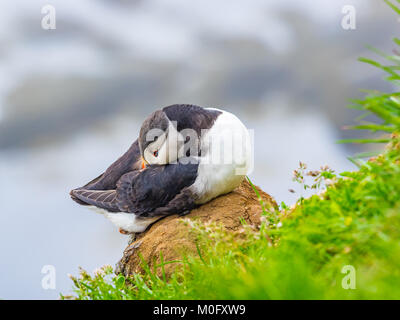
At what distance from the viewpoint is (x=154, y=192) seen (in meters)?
5.24

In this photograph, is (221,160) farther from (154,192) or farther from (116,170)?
(116,170)

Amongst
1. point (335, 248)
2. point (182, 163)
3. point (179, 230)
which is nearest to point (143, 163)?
point (182, 163)

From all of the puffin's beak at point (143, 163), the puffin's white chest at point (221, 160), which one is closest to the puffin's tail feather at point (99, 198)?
the puffin's beak at point (143, 163)

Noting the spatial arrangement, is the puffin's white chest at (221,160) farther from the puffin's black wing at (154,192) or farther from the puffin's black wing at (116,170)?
the puffin's black wing at (116,170)

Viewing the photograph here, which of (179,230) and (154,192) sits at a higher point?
(154,192)

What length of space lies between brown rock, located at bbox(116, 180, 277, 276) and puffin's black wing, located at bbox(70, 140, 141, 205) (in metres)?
0.86

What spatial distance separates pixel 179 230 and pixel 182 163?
749mm

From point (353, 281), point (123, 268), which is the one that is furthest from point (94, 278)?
point (353, 281)

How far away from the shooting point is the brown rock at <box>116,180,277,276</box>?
482cm

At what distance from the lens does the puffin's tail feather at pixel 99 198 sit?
5.73 m

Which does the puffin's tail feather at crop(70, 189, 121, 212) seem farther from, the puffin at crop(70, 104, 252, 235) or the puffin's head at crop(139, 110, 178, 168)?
the puffin's head at crop(139, 110, 178, 168)

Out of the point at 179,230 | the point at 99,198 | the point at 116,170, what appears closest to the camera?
the point at 179,230
